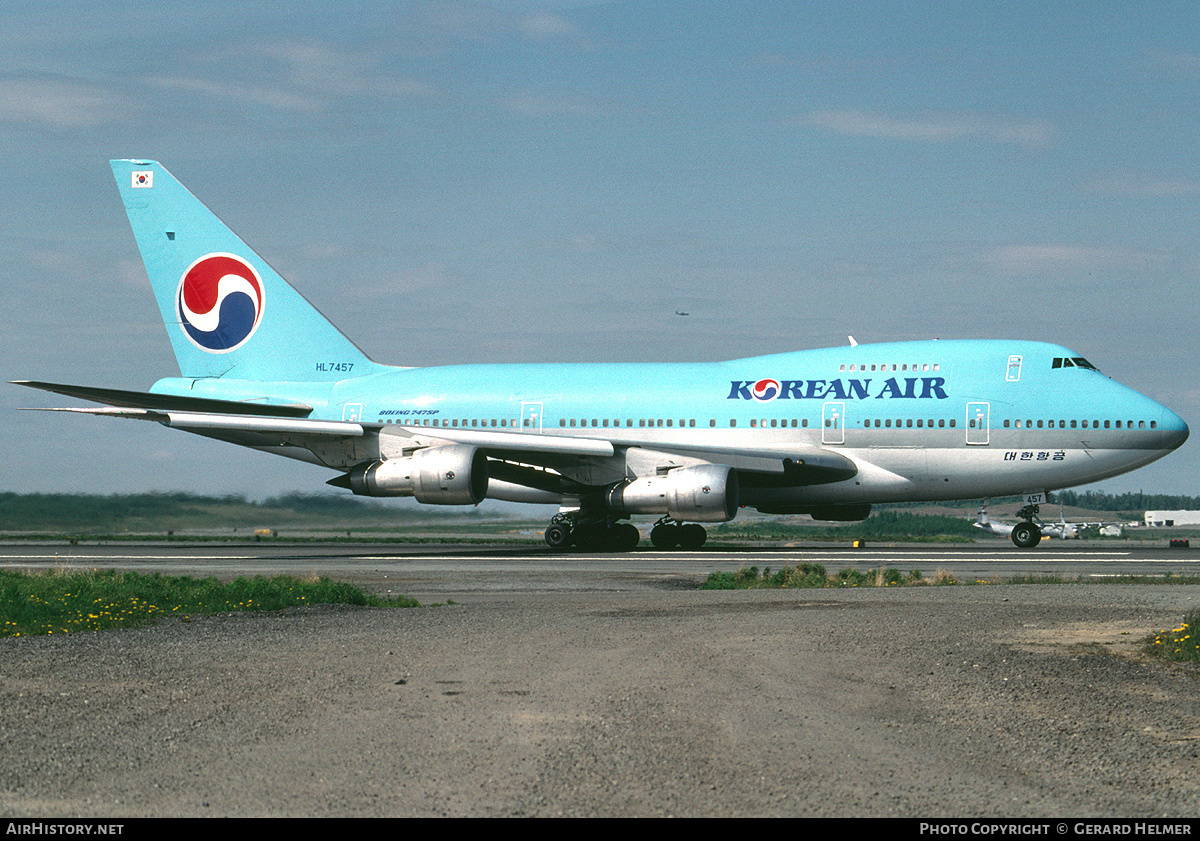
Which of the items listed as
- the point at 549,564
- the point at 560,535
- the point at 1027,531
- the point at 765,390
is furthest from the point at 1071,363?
the point at 549,564

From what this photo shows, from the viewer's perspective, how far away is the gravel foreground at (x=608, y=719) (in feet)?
19.5

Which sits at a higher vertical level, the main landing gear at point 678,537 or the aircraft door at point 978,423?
the aircraft door at point 978,423

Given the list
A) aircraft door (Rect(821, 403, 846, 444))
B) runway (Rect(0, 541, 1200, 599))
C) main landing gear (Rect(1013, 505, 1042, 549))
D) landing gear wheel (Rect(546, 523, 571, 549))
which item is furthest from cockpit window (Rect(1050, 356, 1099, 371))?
landing gear wheel (Rect(546, 523, 571, 549))

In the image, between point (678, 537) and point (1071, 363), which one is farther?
point (678, 537)

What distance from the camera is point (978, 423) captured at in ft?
94.4

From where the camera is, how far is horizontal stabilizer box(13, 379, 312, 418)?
28.3 metres

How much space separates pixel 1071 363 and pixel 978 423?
2812 millimetres

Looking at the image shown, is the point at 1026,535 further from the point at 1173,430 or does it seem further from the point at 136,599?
the point at 136,599

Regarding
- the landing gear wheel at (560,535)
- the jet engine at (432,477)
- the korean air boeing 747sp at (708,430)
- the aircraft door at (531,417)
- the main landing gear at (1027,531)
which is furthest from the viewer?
the aircraft door at (531,417)

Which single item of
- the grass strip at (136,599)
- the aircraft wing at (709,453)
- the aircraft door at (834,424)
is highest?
the aircraft door at (834,424)

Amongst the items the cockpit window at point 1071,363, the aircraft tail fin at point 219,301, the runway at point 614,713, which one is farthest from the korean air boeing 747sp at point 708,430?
the runway at point 614,713

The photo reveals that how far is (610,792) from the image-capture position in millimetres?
5980

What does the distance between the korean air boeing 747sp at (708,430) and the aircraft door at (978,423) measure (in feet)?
0.16

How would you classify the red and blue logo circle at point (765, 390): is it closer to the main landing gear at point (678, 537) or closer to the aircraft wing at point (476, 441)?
the aircraft wing at point (476, 441)
